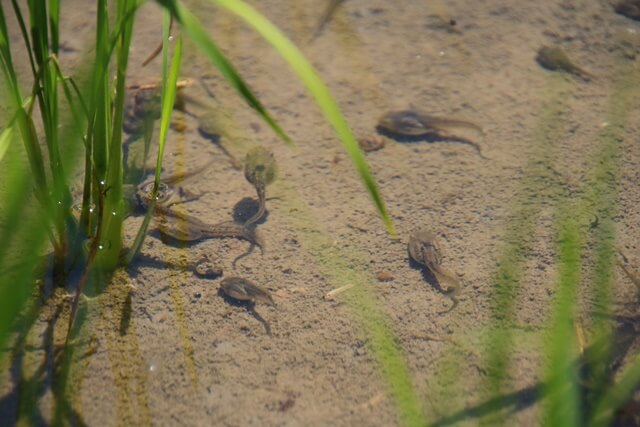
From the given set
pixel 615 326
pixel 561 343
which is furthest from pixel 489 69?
pixel 561 343

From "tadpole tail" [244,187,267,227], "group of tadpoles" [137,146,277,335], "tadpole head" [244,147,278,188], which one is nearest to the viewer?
"group of tadpoles" [137,146,277,335]

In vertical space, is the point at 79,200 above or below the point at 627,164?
above

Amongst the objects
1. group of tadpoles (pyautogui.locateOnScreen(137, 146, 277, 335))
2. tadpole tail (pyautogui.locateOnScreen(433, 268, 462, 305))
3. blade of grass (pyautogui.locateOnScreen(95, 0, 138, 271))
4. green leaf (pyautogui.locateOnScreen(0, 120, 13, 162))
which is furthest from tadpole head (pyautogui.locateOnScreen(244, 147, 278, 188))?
green leaf (pyautogui.locateOnScreen(0, 120, 13, 162))

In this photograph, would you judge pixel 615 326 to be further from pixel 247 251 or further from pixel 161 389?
pixel 161 389

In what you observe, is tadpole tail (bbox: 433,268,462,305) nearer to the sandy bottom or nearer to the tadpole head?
the sandy bottom

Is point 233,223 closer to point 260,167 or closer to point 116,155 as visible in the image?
point 260,167

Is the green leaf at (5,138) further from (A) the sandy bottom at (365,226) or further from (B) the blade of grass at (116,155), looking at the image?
(A) the sandy bottom at (365,226)

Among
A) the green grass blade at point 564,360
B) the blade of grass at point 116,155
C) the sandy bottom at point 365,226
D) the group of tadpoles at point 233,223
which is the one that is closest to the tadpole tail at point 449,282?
the sandy bottom at point 365,226

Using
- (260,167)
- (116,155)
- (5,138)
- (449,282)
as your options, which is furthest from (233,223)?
(5,138)
